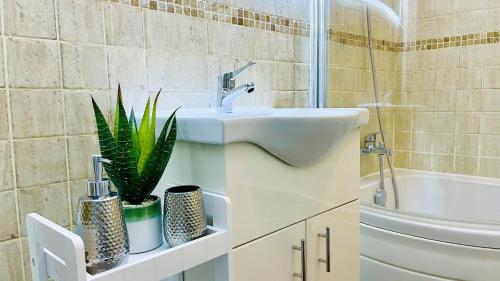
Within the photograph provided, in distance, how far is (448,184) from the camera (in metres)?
2.04

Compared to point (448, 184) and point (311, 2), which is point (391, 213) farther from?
point (311, 2)

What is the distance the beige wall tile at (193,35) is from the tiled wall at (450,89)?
1.34 meters

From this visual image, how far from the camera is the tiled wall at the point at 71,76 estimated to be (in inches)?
34.3

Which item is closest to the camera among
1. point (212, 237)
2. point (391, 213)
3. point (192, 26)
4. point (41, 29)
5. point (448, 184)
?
point (212, 237)

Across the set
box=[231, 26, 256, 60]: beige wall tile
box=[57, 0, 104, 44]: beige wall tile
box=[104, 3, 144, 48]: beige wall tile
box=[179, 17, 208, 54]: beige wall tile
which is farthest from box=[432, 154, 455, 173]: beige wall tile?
box=[57, 0, 104, 44]: beige wall tile

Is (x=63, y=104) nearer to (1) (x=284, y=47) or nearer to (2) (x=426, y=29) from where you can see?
(1) (x=284, y=47)

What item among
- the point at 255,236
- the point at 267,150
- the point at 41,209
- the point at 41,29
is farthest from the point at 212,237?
the point at 41,29

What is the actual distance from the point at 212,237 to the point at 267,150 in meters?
0.25

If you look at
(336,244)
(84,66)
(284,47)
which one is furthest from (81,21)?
(336,244)

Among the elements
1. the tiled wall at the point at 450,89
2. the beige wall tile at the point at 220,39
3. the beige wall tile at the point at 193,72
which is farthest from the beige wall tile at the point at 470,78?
the beige wall tile at the point at 193,72

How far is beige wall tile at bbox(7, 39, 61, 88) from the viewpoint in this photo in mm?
862

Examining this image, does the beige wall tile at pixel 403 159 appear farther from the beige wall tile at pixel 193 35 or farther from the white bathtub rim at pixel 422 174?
the beige wall tile at pixel 193 35

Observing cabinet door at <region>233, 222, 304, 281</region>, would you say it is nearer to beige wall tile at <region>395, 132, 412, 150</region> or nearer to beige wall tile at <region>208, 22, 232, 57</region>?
beige wall tile at <region>208, 22, 232, 57</region>

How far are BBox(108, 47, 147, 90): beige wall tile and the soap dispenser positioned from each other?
0.43 m
